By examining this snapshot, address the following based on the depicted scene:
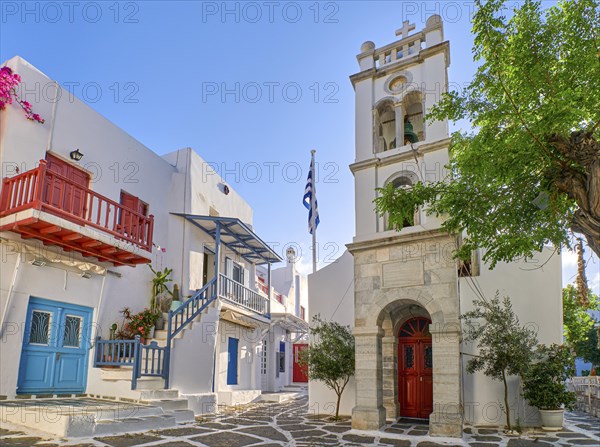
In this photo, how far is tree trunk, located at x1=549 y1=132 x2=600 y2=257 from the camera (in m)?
6.59

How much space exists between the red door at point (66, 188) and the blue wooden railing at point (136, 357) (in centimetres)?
315

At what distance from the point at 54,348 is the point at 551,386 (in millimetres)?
10687

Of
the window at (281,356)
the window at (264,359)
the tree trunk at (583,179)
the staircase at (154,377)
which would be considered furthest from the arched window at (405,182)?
the window at (281,356)

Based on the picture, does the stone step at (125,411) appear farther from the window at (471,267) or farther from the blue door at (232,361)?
the window at (471,267)

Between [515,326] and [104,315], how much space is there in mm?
9632

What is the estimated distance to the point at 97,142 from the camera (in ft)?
40.1

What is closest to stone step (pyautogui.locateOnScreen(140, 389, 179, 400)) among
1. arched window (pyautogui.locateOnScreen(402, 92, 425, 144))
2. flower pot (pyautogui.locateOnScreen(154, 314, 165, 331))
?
flower pot (pyautogui.locateOnScreen(154, 314, 165, 331))

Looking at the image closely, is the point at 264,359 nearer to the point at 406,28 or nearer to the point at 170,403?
the point at 170,403

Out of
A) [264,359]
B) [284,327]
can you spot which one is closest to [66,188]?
[264,359]

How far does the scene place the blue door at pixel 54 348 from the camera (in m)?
9.67

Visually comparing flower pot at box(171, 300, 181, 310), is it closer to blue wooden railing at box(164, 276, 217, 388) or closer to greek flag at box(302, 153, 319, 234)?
blue wooden railing at box(164, 276, 217, 388)

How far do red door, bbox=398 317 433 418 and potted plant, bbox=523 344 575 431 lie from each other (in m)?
2.22

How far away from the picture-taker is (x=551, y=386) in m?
10.1

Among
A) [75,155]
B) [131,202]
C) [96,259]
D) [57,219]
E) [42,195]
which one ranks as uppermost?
[75,155]
